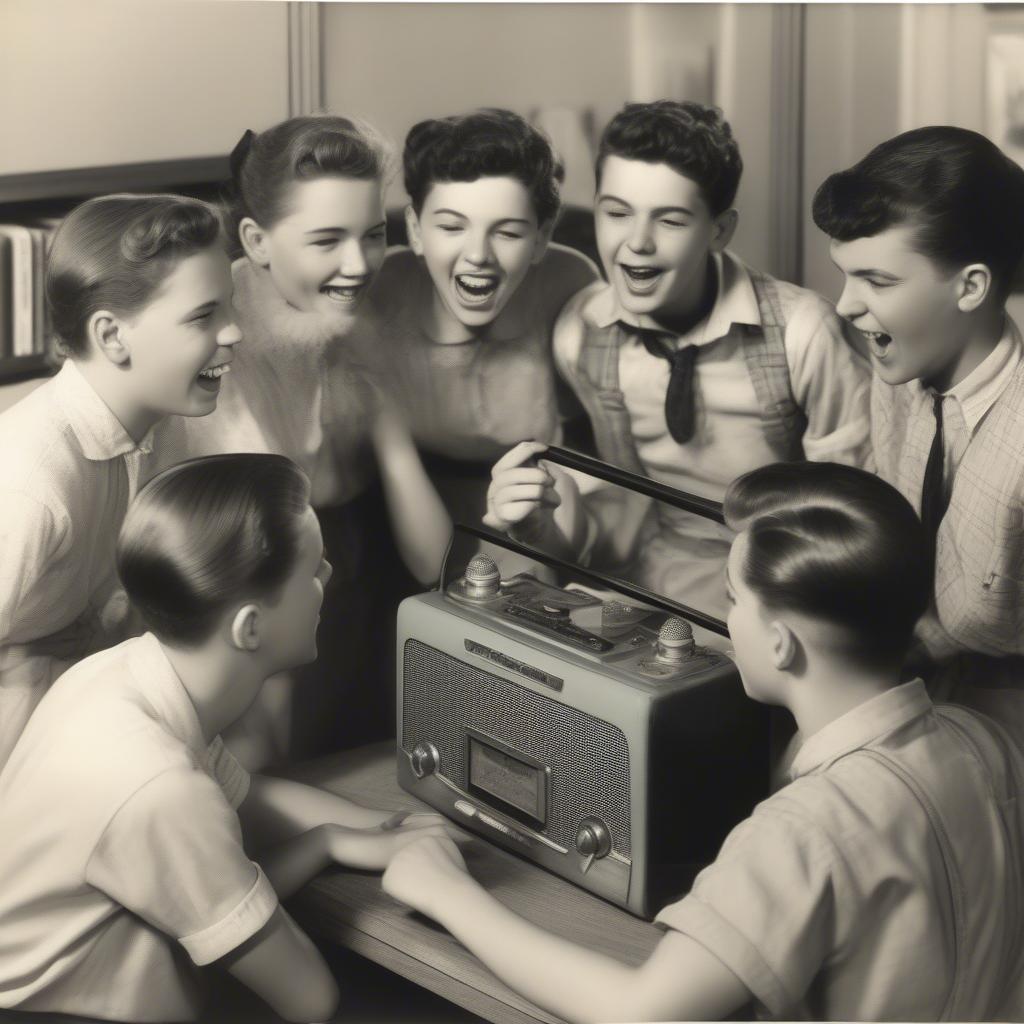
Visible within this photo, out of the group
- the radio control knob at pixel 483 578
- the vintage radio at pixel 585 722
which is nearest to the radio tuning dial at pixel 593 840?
the vintage radio at pixel 585 722

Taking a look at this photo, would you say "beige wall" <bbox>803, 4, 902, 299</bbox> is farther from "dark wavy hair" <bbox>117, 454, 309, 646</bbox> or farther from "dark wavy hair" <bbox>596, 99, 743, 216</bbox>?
"dark wavy hair" <bbox>117, 454, 309, 646</bbox>

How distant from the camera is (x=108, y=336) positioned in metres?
1.19

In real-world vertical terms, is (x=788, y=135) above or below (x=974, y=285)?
above

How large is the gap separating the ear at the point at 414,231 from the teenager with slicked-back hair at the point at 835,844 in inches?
15.5

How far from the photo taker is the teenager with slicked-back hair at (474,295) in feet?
4.08

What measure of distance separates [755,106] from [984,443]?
351mm

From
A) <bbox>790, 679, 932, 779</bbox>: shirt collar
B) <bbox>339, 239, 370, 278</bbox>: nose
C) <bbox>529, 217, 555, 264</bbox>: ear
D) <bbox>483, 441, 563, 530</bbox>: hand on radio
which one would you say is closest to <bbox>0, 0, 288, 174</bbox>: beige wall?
<bbox>339, 239, 370, 278</bbox>: nose

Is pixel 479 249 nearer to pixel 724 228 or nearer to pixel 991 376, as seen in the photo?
pixel 724 228

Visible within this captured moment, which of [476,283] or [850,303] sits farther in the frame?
[476,283]

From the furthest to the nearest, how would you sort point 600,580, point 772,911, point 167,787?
point 600,580
point 167,787
point 772,911

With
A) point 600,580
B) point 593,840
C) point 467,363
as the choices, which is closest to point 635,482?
point 600,580

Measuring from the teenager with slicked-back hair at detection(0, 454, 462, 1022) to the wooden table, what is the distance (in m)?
0.05

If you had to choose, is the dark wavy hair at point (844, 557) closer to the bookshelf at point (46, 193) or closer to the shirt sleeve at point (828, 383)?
the shirt sleeve at point (828, 383)

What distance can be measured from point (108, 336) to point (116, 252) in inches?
2.8
